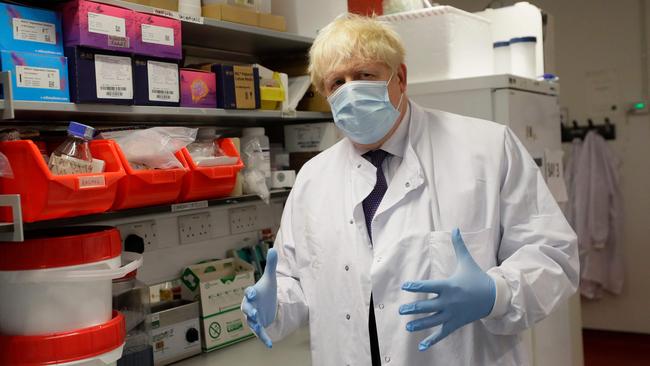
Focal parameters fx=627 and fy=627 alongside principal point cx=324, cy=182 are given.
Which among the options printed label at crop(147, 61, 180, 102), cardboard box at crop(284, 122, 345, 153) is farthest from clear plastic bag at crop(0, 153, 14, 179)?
cardboard box at crop(284, 122, 345, 153)

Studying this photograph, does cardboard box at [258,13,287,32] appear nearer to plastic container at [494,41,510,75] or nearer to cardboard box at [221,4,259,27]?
cardboard box at [221,4,259,27]

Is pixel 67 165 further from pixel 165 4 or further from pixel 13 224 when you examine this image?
pixel 165 4

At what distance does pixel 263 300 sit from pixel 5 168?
0.71 metres

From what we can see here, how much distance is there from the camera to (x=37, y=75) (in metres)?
1.57

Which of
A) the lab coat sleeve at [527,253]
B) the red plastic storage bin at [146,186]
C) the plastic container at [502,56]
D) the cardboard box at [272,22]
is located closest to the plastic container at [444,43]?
the plastic container at [502,56]

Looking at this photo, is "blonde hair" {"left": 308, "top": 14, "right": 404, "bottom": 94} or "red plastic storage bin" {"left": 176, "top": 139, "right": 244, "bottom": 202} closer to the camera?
"blonde hair" {"left": 308, "top": 14, "right": 404, "bottom": 94}

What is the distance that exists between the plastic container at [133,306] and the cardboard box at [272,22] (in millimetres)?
987

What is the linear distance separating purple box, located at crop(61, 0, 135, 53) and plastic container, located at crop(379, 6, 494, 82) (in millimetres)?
1275

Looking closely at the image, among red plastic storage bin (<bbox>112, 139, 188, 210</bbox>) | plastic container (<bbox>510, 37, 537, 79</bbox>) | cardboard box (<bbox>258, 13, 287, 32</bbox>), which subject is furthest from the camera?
plastic container (<bbox>510, 37, 537, 79</bbox>)

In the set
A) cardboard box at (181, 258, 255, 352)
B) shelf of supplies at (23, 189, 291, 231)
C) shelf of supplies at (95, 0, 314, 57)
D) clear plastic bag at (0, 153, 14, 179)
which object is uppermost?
shelf of supplies at (95, 0, 314, 57)

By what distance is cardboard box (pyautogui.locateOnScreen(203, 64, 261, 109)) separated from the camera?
6.94ft

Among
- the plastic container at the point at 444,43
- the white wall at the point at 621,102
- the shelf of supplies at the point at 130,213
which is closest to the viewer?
the shelf of supplies at the point at 130,213

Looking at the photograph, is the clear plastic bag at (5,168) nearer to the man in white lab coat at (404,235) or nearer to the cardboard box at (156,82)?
the cardboard box at (156,82)

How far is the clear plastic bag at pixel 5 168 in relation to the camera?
1526mm
